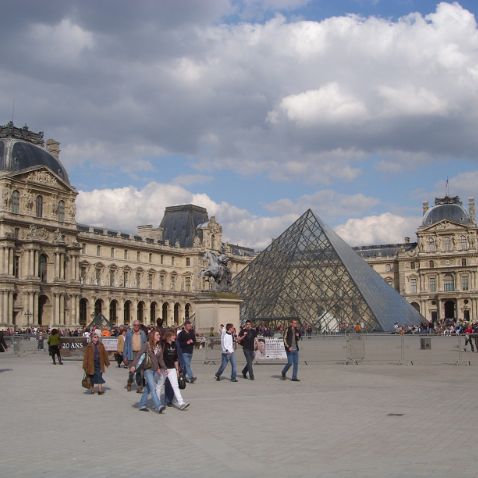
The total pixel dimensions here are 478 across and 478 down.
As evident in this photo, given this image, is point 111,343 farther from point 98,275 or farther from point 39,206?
point 98,275

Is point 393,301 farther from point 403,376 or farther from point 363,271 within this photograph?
point 403,376

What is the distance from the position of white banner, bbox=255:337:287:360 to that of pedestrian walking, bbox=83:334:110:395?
965 cm

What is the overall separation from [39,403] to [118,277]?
7268 centimetres

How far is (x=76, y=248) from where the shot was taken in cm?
7312

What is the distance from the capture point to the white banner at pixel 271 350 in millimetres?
24594

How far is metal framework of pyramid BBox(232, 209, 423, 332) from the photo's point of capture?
5225 centimetres

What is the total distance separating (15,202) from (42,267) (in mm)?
6589


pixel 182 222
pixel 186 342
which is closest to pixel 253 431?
pixel 186 342

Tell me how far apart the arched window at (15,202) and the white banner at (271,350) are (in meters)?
47.4

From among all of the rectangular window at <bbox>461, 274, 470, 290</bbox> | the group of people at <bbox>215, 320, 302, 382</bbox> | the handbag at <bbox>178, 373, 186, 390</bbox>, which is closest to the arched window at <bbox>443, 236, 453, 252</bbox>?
the rectangular window at <bbox>461, 274, 470, 290</bbox>

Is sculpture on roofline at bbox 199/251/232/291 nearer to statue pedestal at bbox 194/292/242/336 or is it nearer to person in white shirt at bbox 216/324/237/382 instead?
statue pedestal at bbox 194/292/242/336

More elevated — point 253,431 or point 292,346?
point 292,346

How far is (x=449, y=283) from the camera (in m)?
102

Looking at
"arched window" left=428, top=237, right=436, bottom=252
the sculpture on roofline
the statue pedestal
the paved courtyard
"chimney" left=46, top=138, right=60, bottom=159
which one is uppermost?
"chimney" left=46, top=138, right=60, bottom=159
